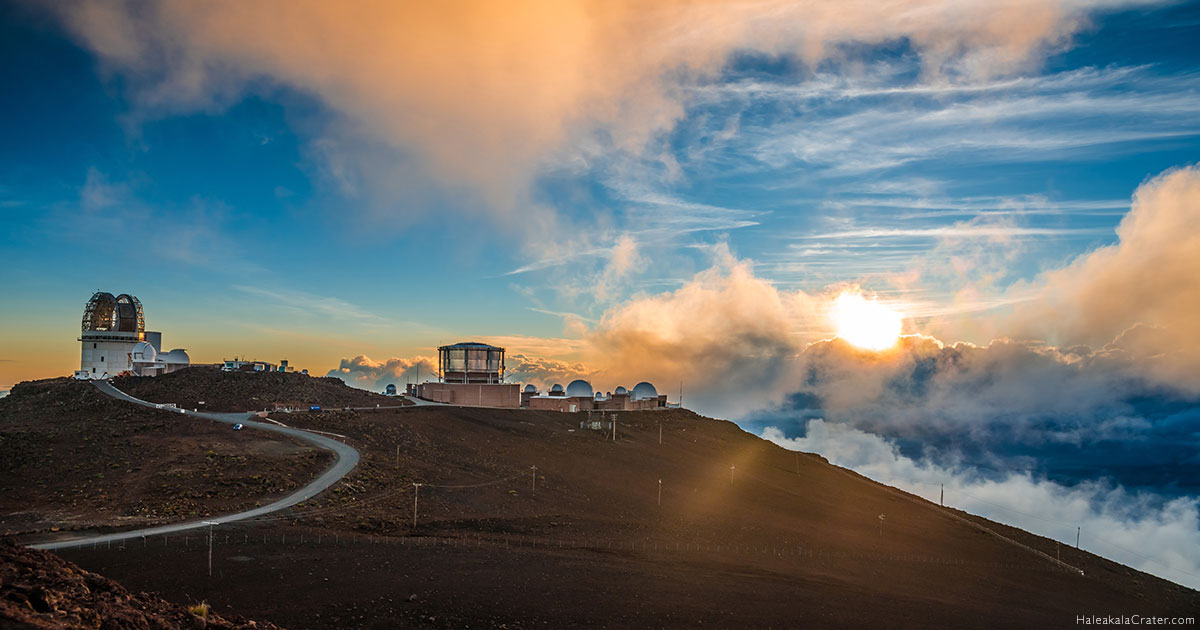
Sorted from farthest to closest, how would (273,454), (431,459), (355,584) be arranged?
(431,459) < (273,454) < (355,584)

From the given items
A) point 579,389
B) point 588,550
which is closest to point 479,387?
point 579,389

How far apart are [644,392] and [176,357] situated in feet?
192

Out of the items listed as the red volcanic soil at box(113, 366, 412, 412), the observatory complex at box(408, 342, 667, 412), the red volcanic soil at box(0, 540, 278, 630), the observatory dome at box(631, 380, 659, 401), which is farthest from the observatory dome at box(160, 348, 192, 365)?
the red volcanic soil at box(0, 540, 278, 630)

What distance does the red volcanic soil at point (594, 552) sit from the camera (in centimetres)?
2256

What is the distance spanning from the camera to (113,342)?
243 ft

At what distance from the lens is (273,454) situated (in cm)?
3862

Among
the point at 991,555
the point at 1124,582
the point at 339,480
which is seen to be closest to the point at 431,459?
the point at 339,480

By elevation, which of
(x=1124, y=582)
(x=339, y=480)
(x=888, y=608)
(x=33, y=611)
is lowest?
(x=1124, y=582)

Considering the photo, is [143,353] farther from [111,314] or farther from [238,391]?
[238,391]

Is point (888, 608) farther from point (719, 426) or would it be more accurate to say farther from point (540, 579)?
point (719, 426)

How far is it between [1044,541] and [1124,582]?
1051cm

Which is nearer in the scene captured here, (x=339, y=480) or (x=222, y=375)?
(x=339, y=480)

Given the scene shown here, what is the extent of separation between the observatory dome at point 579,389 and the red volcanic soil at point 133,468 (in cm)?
4225

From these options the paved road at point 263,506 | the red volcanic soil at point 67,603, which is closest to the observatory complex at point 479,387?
the paved road at point 263,506
